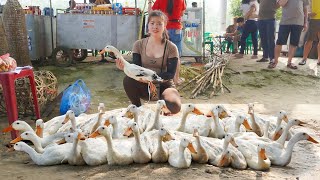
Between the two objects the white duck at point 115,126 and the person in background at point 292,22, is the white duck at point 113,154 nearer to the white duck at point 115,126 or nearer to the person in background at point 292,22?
the white duck at point 115,126

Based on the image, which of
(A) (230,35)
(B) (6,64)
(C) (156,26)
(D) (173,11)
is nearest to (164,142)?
(C) (156,26)

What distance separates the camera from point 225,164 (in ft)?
10.4

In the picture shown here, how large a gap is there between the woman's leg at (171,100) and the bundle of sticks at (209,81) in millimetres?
2153

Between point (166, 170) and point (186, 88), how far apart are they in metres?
4.15

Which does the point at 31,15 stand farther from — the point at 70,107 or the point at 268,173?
the point at 268,173

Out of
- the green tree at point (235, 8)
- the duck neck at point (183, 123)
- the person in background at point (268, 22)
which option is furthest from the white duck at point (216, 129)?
the green tree at point (235, 8)

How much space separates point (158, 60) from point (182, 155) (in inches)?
68.1

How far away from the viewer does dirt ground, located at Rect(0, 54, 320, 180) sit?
3027 millimetres

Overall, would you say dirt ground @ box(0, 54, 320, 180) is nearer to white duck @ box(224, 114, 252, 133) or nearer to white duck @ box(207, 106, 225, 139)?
white duck @ box(224, 114, 252, 133)

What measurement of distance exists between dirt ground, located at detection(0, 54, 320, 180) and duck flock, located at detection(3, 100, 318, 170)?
8 centimetres

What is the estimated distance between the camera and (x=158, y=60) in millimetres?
4539

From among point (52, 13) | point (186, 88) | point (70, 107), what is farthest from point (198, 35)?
point (70, 107)

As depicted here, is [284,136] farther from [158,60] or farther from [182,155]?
[158,60]

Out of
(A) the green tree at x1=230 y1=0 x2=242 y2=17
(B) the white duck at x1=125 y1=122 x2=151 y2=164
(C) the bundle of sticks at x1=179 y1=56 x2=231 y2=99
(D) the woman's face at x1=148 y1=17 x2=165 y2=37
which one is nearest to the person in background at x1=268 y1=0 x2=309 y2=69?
(C) the bundle of sticks at x1=179 y1=56 x2=231 y2=99
